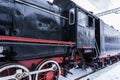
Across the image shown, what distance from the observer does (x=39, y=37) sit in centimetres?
386

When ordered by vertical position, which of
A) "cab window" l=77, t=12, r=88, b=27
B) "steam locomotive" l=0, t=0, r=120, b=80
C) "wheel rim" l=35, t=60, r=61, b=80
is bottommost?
"wheel rim" l=35, t=60, r=61, b=80

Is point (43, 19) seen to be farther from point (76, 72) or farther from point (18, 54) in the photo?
point (76, 72)

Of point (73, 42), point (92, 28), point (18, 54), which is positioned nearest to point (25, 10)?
point (18, 54)

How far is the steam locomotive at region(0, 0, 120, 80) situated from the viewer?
3.02 m

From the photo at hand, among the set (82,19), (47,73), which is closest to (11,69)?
(47,73)

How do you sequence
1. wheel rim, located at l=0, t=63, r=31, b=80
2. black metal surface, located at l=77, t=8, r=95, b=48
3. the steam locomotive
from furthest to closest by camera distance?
black metal surface, located at l=77, t=8, r=95, b=48
the steam locomotive
wheel rim, located at l=0, t=63, r=31, b=80

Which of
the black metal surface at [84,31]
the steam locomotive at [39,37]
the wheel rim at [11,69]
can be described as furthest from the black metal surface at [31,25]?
the black metal surface at [84,31]

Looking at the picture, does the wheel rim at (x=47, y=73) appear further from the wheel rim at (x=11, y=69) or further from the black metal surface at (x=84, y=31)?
the black metal surface at (x=84, y=31)

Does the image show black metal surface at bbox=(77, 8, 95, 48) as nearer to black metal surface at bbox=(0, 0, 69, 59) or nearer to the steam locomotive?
the steam locomotive

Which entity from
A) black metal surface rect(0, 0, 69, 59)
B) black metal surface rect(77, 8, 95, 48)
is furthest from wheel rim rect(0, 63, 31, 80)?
black metal surface rect(77, 8, 95, 48)

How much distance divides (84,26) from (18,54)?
9.94ft

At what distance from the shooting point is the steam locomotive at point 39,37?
3.02 meters

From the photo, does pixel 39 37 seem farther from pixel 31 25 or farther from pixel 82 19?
pixel 82 19

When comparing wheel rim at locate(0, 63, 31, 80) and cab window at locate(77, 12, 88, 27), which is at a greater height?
cab window at locate(77, 12, 88, 27)
